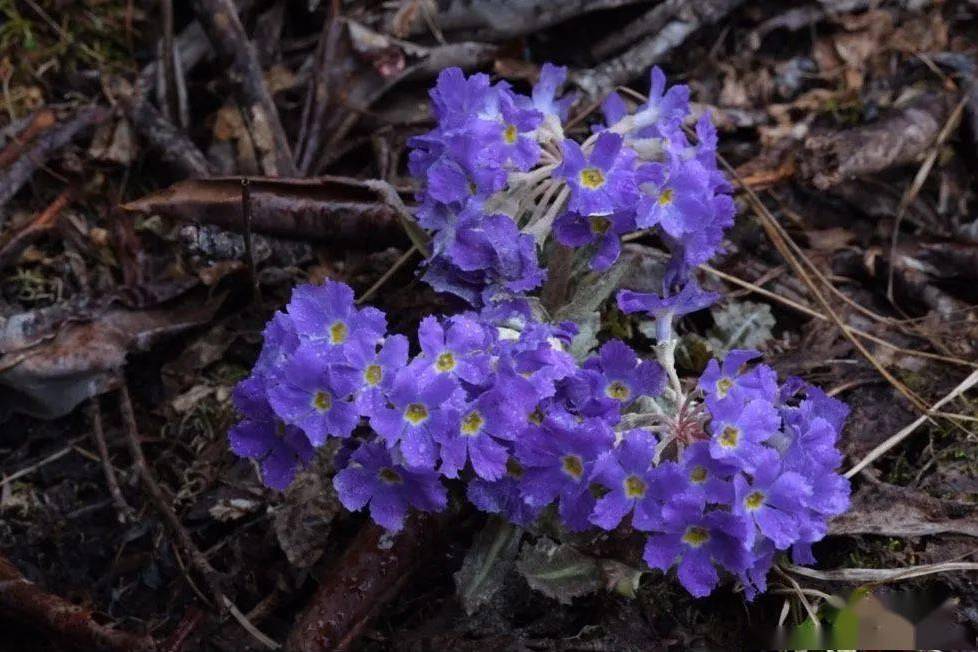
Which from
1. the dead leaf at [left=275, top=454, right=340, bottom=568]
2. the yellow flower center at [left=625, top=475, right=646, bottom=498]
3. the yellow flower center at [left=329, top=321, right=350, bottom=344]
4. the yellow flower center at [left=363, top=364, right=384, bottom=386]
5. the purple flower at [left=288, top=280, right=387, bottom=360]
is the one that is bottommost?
the dead leaf at [left=275, top=454, right=340, bottom=568]

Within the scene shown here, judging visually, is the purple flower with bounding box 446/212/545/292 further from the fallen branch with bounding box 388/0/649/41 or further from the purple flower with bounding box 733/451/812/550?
the fallen branch with bounding box 388/0/649/41

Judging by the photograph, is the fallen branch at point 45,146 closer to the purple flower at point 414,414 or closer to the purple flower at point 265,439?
the purple flower at point 265,439

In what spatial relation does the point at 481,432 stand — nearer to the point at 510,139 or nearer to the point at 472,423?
the point at 472,423

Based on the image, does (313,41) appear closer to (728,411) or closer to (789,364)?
(789,364)

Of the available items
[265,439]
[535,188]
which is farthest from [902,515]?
[265,439]

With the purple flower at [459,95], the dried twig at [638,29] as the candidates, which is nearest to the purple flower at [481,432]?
the purple flower at [459,95]

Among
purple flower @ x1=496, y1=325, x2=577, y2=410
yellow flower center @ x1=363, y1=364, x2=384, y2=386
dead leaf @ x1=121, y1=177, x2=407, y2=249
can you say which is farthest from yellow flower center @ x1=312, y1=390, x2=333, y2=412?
dead leaf @ x1=121, y1=177, x2=407, y2=249
